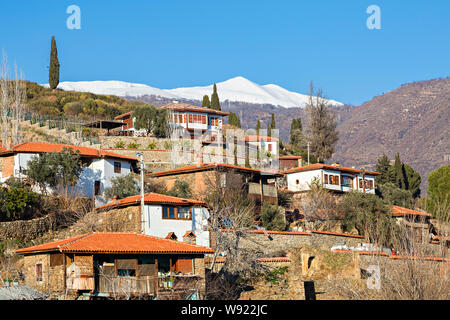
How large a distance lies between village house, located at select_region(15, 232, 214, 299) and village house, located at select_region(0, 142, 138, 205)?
621 inches

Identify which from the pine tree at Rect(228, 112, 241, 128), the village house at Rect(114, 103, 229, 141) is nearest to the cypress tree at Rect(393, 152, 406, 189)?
the village house at Rect(114, 103, 229, 141)

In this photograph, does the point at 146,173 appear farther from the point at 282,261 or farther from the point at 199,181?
the point at 282,261

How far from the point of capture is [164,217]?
128 ft

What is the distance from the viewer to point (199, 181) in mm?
49875

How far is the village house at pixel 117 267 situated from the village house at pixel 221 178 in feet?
58.1

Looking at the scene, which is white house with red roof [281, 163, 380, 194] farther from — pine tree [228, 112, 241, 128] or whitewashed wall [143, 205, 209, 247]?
pine tree [228, 112, 241, 128]

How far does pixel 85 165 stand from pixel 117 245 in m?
20.3

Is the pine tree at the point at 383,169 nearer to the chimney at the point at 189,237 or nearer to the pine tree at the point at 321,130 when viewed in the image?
the pine tree at the point at 321,130

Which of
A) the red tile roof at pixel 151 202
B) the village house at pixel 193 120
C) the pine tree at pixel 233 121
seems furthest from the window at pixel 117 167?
the pine tree at pixel 233 121

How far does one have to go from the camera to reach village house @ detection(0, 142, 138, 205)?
4562cm

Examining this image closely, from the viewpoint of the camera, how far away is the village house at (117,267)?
27.6m

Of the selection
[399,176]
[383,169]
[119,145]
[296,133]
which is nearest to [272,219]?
[119,145]

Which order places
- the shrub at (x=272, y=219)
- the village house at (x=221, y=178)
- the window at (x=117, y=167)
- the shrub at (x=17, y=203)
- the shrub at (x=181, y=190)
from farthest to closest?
1. the window at (x=117, y=167)
2. the village house at (x=221, y=178)
3. the shrub at (x=181, y=190)
4. the shrub at (x=272, y=219)
5. the shrub at (x=17, y=203)

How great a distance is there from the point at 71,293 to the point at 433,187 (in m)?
52.0
